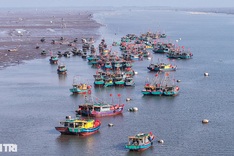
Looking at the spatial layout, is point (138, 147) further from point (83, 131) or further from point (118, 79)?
point (118, 79)

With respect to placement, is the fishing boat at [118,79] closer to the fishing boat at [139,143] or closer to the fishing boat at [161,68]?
the fishing boat at [161,68]

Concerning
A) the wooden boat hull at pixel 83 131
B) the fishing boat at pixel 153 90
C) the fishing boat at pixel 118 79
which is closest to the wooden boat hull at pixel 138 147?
the wooden boat hull at pixel 83 131

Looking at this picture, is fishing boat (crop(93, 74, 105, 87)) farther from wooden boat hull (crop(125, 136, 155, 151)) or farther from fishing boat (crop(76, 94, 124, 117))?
wooden boat hull (crop(125, 136, 155, 151))

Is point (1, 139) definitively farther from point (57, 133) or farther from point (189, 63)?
point (189, 63)

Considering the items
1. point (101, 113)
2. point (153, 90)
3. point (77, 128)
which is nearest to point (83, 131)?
point (77, 128)

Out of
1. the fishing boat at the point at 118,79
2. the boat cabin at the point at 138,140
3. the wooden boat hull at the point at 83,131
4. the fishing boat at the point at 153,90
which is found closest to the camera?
the boat cabin at the point at 138,140

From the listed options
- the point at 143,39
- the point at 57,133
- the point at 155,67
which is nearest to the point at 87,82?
the point at 155,67

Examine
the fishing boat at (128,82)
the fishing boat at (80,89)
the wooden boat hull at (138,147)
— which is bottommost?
the wooden boat hull at (138,147)

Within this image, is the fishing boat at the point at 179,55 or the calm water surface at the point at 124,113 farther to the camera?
the fishing boat at the point at 179,55
